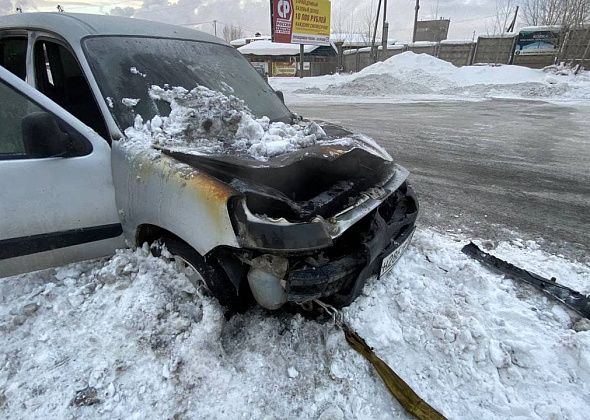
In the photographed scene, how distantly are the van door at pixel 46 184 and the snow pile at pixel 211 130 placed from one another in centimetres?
32

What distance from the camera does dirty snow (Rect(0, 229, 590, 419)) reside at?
1933 millimetres

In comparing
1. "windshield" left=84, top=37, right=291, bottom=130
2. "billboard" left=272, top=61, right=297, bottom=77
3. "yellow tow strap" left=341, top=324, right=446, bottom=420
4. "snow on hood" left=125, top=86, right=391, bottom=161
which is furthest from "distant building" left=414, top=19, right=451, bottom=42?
"yellow tow strap" left=341, top=324, right=446, bottom=420

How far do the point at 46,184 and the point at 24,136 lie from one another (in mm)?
328

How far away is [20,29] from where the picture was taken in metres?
2.88

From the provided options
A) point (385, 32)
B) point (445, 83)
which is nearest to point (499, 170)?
point (445, 83)

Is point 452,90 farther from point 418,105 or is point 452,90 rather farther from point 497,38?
point 497,38

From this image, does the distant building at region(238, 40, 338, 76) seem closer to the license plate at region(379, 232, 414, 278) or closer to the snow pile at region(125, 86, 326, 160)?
the snow pile at region(125, 86, 326, 160)

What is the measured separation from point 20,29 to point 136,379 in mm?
2775

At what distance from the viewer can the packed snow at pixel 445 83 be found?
17.9 metres

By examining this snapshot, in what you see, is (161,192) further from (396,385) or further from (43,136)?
(396,385)

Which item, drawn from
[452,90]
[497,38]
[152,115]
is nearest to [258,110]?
[152,115]

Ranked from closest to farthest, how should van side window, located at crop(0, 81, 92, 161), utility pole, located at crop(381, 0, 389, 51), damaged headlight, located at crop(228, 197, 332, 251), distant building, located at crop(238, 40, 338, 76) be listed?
damaged headlight, located at crop(228, 197, 332, 251), van side window, located at crop(0, 81, 92, 161), utility pole, located at crop(381, 0, 389, 51), distant building, located at crop(238, 40, 338, 76)

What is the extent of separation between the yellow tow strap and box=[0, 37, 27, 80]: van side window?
3.21 metres

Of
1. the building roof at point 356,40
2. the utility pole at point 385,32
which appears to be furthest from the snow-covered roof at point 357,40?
the utility pole at point 385,32
